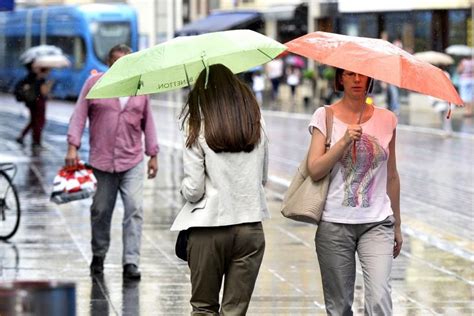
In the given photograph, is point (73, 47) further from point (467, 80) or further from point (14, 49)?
point (467, 80)

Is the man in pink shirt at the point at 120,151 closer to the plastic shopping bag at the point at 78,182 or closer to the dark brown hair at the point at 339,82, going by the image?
the plastic shopping bag at the point at 78,182

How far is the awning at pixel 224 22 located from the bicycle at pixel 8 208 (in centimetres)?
3509

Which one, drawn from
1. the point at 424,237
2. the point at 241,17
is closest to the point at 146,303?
the point at 424,237

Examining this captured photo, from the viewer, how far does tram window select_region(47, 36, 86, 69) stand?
54938 mm

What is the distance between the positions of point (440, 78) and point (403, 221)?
310 inches

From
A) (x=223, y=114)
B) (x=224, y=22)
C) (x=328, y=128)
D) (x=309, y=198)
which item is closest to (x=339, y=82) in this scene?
(x=328, y=128)

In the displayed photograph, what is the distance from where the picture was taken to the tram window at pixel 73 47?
54.9 m

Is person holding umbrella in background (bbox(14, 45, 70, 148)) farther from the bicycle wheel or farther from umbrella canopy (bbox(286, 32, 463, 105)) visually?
umbrella canopy (bbox(286, 32, 463, 105))

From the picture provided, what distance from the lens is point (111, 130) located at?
10.5 meters

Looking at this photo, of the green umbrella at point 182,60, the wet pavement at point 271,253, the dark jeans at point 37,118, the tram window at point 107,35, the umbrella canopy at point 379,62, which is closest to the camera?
the umbrella canopy at point 379,62

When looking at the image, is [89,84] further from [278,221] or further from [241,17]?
[241,17]

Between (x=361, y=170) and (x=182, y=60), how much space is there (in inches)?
42.3

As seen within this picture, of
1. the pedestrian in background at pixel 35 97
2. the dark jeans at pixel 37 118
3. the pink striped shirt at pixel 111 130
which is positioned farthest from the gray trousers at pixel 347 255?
the dark jeans at pixel 37 118

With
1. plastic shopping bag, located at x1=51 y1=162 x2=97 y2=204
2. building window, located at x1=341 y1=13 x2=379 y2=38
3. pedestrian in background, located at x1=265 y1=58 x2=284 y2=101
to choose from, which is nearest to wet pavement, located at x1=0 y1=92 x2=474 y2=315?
plastic shopping bag, located at x1=51 y1=162 x2=97 y2=204
